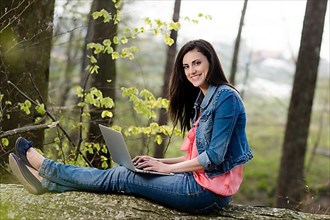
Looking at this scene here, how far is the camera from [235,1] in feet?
43.5

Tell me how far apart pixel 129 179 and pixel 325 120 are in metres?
16.4

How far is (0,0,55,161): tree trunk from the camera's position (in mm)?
4840

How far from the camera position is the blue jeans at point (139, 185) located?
10.5 feet

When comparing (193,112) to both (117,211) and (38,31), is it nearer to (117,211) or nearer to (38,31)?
(117,211)

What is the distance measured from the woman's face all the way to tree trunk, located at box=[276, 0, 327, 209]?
387 centimetres

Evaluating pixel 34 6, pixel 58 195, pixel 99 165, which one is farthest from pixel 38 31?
pixel 58 195

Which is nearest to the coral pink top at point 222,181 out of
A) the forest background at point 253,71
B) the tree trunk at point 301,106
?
the tree trunk at point 301,106

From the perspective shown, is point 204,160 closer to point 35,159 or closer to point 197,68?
point 197,68

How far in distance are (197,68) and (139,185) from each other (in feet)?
2.79

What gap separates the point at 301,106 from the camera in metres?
7.28

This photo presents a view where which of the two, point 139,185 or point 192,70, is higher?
point 192,70

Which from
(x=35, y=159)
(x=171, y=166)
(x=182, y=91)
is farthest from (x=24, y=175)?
(x=182, y=91)

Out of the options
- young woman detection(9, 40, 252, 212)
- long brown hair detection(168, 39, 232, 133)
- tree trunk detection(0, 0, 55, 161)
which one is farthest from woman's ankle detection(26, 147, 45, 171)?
tree trunk detection(0, 0, 55, 161)

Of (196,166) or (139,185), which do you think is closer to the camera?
(196,166)
